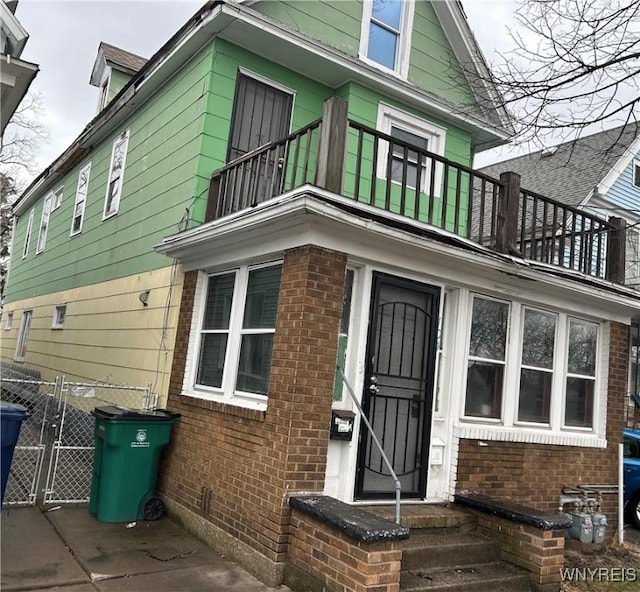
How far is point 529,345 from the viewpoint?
7168 millimetres

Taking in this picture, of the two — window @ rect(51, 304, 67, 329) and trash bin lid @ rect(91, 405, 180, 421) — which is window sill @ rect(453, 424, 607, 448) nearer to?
trash bin lid @ rect(91, 405, 180, 421)

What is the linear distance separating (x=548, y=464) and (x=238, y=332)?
4.04 meters

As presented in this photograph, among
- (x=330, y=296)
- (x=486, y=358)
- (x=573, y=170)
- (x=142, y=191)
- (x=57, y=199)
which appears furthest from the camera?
(x=573, y=170)

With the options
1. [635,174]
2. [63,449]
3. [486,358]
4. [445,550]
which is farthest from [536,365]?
[635,174]

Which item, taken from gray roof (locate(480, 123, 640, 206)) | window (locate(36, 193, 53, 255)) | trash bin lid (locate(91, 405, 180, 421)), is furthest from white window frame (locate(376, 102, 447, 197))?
window (locate(36, 193, 53, 255))

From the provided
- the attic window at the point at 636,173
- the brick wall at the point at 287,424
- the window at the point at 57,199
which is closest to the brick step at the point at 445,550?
the brick wall at the point at 287,424

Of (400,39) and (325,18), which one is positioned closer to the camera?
(325,18)

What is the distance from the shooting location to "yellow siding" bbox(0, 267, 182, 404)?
7.62 metres

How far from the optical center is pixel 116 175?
10.3 m

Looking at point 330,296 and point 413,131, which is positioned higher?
point 413,131

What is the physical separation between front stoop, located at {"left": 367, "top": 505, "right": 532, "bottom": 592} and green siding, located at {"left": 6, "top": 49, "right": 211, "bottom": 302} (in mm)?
4551

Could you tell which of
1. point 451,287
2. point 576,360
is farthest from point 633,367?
point 451,287

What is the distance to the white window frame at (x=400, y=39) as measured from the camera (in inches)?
348

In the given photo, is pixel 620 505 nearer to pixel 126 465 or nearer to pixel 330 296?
pixel 330 296
